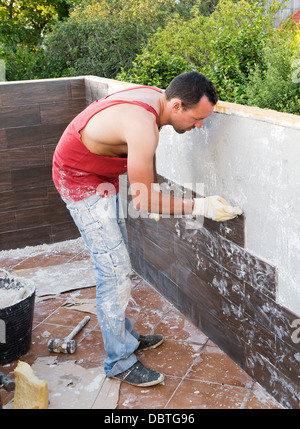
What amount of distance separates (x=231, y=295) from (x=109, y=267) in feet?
2.15

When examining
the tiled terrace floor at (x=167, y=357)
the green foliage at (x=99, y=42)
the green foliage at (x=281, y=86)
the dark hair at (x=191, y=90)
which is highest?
the dark hair at (x=191, y=90)

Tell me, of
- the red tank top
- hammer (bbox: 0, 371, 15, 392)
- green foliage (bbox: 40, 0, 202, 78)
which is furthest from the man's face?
green foliage (bbox: 40, 0, 202, 78)

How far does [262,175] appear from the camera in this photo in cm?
227

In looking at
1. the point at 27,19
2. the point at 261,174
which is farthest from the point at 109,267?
the point at 27,19

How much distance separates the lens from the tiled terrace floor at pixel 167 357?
2.59m

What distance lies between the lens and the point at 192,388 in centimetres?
268

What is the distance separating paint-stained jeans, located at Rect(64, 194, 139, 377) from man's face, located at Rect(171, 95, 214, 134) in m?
0.57

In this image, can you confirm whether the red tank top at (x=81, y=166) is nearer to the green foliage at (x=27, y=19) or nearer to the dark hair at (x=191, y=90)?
the dark hair at (x=191, y=90)

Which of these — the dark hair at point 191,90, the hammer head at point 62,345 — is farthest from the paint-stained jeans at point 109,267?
the dark hair at point 191,90

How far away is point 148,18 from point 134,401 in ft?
27.8

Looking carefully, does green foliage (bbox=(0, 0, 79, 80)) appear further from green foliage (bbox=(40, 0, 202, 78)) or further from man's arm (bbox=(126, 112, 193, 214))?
man's arm (bbox=(126, 112, 193, 214))

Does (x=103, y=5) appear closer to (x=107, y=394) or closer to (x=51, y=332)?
(x=51, y=332)

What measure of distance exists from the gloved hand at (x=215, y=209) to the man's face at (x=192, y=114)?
37cm
